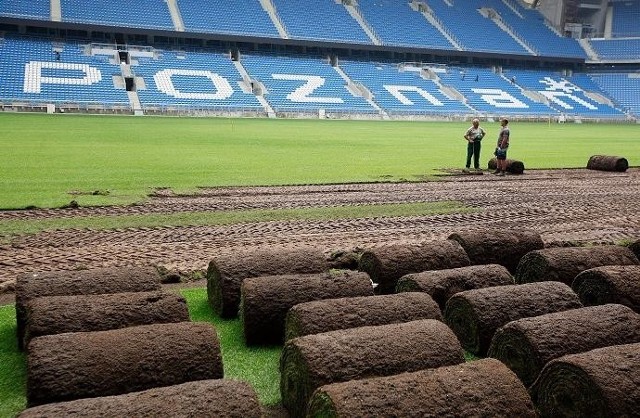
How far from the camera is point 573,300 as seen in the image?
19.2ft

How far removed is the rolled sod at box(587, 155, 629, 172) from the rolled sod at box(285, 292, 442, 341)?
57.5ft

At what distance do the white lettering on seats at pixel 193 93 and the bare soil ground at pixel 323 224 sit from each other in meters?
35.9

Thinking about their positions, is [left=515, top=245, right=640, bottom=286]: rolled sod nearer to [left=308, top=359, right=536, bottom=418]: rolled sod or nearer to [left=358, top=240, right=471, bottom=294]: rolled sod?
[left=358, top=240, right=471, bottom=294]: rolled sod

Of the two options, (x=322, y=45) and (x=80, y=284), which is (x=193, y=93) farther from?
(x=80, y=284)

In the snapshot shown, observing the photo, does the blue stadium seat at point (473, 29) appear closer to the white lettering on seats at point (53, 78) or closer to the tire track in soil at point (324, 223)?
the white lettering on seats at point (53, 78)

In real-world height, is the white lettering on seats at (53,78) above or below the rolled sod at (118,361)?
above

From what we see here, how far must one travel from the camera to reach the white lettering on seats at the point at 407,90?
190 feet

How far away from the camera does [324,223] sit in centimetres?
1127

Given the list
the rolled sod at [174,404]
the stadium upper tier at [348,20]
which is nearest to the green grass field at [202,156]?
the rolled sod at [174,404]

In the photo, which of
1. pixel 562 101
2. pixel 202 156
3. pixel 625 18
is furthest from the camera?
pixel 625 18

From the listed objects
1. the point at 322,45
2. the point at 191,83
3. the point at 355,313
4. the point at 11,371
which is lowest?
the point at 11,371

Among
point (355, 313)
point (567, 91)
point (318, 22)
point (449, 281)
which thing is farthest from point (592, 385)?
point (567, 91)

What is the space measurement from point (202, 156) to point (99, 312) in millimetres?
16723

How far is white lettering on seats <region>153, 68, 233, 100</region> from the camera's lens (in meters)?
49.8
